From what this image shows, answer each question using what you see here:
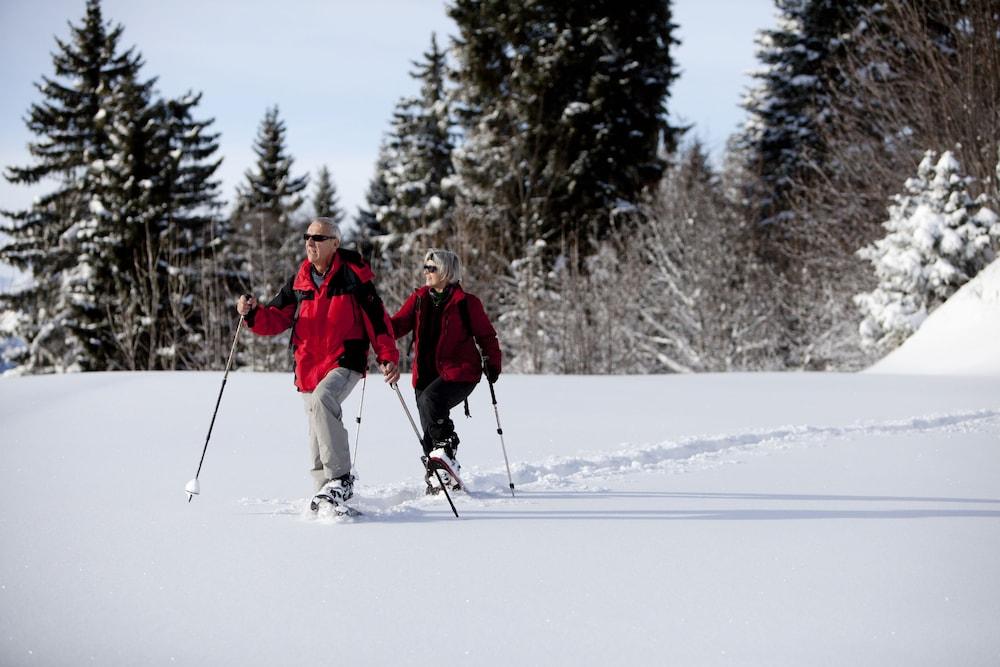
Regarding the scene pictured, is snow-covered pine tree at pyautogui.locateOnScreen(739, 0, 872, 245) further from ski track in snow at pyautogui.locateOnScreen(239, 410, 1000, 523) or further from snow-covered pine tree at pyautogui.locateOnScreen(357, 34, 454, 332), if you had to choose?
ski track in snow at pyautogui.locateOnScreen(239, 410, 1000, 523)

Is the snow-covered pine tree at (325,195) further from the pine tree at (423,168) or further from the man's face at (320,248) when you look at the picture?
the man's face at (320,248)

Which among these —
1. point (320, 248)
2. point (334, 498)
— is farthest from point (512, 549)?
point (320, 248)

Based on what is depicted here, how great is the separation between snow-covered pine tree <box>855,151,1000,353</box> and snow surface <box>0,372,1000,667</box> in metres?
8.63

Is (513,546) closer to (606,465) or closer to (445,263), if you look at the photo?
(445,263)

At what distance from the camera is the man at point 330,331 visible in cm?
503

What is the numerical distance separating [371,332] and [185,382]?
643cm

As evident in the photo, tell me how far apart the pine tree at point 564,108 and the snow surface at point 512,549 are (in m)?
15.9

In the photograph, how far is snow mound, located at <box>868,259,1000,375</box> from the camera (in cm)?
1320

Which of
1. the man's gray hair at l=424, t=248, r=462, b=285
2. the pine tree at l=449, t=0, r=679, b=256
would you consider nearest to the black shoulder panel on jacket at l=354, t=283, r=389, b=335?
the man's gray hair at l=424, t=248, r=462, b=285

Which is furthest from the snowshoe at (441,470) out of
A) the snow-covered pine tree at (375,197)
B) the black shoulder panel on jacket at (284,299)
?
the snow-covered pine tree at (375,197)

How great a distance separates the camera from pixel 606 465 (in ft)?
22.2

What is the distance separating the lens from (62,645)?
302 cm

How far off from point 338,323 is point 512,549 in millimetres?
1749

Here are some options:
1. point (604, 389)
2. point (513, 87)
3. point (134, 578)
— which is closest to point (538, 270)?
point (513, 87)
